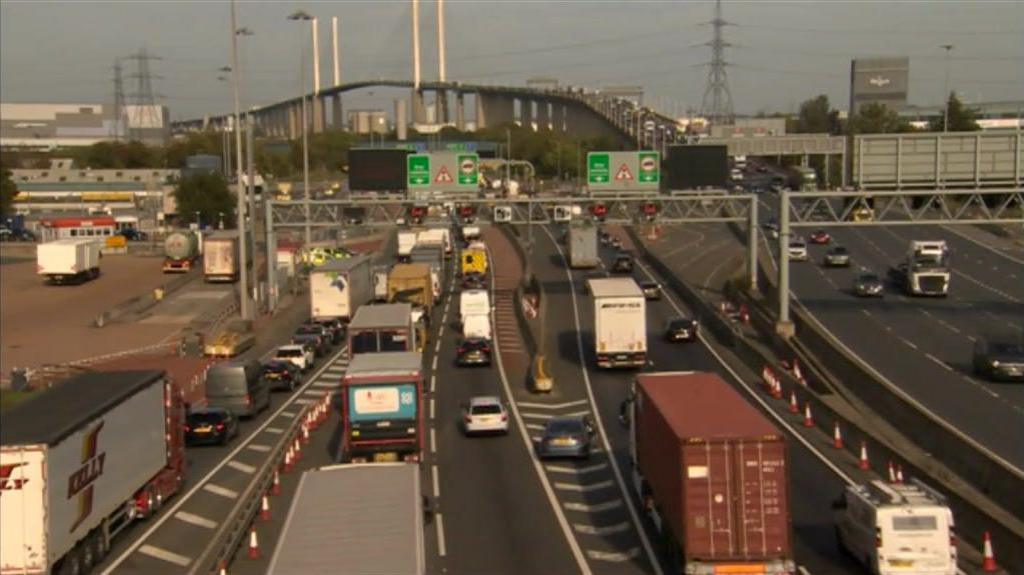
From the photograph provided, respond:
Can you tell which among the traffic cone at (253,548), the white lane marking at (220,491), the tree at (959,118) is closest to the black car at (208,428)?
the white lane marking at (220,491)

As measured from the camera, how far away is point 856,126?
409 ft

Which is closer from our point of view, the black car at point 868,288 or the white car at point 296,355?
the white car at point 296,355

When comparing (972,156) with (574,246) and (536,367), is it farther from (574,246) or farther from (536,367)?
(574,246)

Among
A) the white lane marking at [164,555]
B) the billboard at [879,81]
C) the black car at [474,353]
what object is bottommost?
the black car at [474,353]

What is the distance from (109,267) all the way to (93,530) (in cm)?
6803

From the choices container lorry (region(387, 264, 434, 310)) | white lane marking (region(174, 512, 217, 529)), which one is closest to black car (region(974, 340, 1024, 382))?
container lorry (region(387, 264, 434, 310))

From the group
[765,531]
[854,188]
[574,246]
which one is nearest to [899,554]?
[765,531]

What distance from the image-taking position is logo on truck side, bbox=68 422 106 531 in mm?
16922

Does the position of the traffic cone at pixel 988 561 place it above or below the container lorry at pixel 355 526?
below

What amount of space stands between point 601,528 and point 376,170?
34323 mm

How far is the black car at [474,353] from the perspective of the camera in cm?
4388

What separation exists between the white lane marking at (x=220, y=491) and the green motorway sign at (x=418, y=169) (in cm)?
2918

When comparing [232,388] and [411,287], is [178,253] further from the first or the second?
[232,388]

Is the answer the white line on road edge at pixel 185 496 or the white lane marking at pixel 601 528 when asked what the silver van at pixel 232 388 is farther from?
the white lane marking at pixel 601 528
